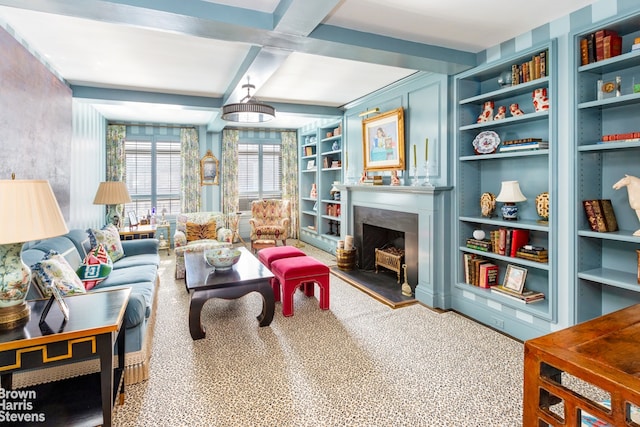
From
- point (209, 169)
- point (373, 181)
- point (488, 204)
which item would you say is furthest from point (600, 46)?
point (209, 169)

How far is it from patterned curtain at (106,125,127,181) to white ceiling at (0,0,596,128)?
89.2 inches

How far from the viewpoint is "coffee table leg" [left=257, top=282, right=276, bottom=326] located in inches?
128

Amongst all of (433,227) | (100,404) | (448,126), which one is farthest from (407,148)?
(100,404)

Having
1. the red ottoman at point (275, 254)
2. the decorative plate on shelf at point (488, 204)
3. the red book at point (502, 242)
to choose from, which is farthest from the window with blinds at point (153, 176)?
the red book at point (502, 242)

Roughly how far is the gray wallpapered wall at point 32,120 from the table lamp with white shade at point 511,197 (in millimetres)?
4091

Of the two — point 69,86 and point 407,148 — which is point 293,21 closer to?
point 407,148

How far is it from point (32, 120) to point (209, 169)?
4.40 meters

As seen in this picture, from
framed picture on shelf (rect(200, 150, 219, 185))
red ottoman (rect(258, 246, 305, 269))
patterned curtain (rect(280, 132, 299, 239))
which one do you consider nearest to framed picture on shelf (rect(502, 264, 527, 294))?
red ottoman (rect(258, 246, 305, 269))

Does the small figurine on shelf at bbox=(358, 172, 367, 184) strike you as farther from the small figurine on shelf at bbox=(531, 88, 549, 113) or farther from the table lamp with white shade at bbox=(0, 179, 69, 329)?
the table lamp with white shade at bbox=(0, 179, 69, 329)

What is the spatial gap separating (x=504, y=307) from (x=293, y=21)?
9.87 feet

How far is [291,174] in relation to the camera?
327 inches

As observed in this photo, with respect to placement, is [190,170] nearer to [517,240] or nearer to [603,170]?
[517,240]

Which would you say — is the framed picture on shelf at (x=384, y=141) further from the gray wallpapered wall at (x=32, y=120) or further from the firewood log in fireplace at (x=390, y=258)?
the gray wallpapered wall at (x=32, y=120)

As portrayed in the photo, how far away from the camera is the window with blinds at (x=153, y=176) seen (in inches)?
279
